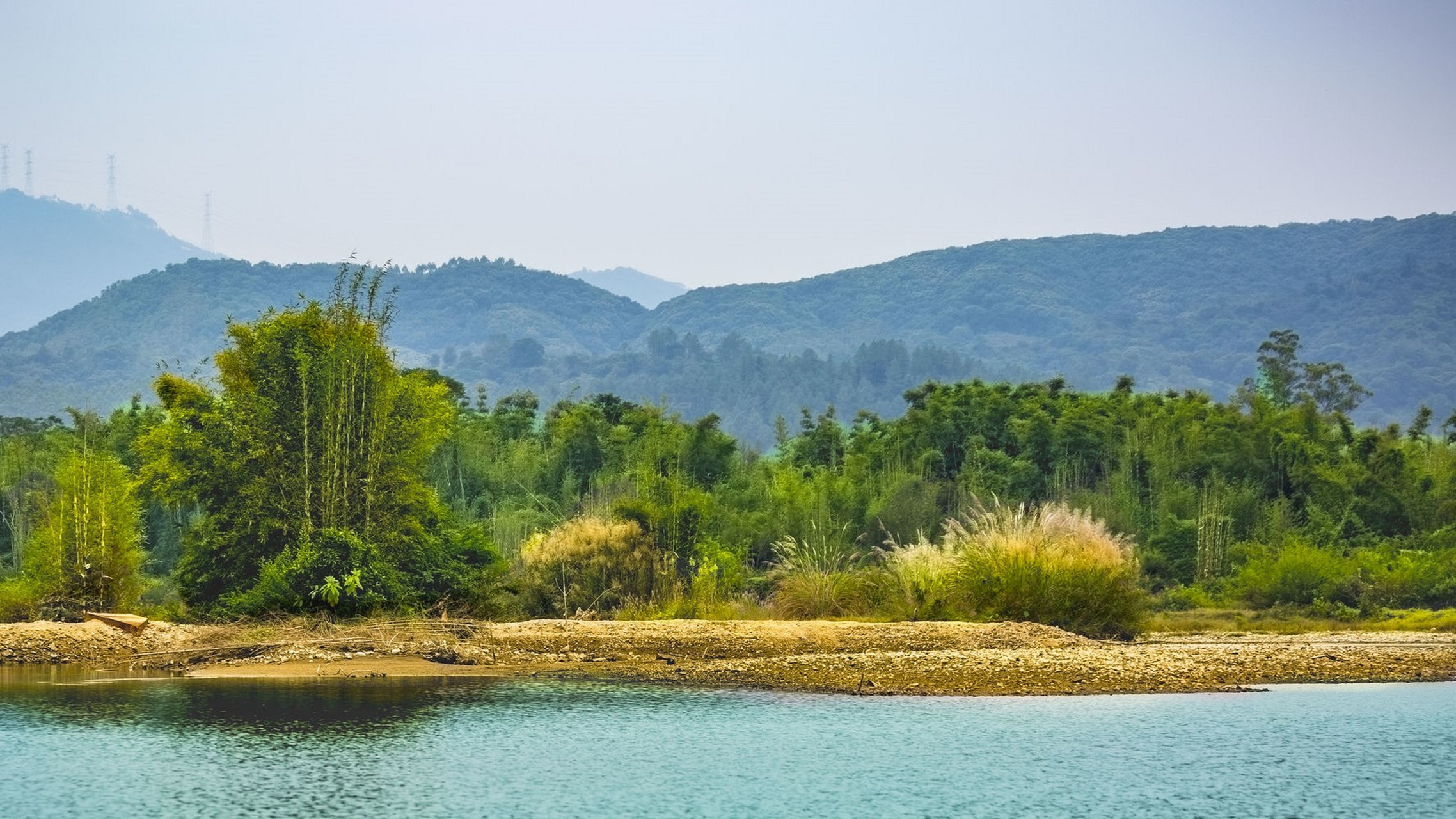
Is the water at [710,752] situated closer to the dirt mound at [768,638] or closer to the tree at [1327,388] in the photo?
the dirt mound at [768,638]

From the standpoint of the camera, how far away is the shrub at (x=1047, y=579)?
67.3 feet

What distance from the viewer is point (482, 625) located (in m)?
20.4

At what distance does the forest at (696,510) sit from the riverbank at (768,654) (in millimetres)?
1443

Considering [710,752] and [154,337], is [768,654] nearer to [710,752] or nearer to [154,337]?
[710,752]

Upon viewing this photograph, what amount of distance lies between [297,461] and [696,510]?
675cm

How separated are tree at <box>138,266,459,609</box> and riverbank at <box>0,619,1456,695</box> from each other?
1.34 m

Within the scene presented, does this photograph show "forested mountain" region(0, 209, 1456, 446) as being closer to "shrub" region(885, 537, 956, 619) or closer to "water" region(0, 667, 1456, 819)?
"shrub" region(885, 537, 956, 619)

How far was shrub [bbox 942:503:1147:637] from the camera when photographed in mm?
20500

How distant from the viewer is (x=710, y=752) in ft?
40.0

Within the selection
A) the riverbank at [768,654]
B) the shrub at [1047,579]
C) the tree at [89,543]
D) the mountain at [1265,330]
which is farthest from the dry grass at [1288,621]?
the mountain at [1265,330]

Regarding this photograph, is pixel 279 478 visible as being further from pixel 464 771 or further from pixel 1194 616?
pixel 1194 616

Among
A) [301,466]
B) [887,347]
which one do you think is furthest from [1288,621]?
[887,347]

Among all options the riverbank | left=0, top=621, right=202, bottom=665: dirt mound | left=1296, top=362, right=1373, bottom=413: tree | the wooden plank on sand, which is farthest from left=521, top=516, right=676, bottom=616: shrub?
left=1296, top=362, right=1373, bottom=413: tree

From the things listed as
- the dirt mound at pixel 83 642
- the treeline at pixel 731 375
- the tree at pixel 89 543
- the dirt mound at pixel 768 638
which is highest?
the treeline at pixel 731 375
